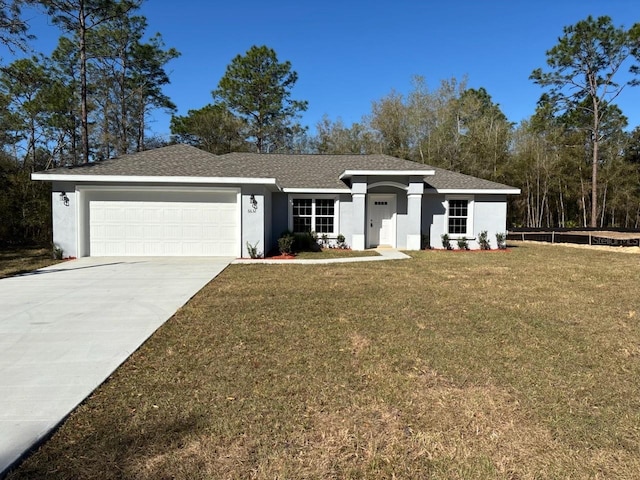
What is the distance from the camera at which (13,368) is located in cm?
386

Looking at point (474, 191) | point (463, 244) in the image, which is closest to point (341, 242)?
point (463, 244)

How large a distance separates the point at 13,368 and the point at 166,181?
9299mm

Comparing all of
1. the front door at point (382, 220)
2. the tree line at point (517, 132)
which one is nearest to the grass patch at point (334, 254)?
the front door at point (382, 220)

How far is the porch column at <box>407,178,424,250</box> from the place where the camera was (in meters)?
15.6

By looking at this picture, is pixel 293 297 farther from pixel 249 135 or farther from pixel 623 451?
pixel 249 135

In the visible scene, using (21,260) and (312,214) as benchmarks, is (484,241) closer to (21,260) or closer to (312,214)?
(312,214)

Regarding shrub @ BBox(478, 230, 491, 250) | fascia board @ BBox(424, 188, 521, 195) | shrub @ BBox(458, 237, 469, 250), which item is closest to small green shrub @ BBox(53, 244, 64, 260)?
fascia board @ BBox(424, 188, 521, 195)

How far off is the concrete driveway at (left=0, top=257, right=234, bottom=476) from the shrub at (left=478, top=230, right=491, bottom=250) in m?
12.0

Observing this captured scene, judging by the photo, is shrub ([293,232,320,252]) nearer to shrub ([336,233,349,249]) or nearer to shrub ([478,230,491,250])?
shrub ([336,233,349,249])

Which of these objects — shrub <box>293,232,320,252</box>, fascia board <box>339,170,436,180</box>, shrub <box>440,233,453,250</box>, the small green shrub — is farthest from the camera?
shrub <box>440,233,453,250</box>

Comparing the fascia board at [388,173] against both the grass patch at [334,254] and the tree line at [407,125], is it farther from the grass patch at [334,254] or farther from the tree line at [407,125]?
the tree line at [407,125]

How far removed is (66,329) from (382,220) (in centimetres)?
1355

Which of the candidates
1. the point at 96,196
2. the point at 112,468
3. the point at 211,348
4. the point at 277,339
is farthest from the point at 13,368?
the point at 96,196

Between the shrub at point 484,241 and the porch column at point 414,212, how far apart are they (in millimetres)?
3026
